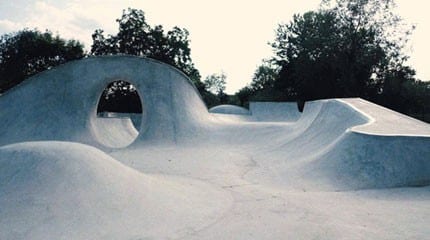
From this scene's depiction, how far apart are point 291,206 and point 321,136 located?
6432 millimetres

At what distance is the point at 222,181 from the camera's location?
8.88 meters

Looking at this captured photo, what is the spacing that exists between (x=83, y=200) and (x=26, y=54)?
118 ft

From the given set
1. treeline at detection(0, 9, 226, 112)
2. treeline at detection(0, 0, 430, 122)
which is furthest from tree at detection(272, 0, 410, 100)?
treeline at detection(0, 9, 226, 112)

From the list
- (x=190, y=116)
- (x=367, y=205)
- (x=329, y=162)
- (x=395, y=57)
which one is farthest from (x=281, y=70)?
(x=367, y=205)

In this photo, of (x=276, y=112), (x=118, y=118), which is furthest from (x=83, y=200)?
(x=276, y=112)

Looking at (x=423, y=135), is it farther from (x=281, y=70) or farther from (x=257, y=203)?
(x=281, y=70)

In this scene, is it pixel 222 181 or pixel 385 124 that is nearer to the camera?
pixel 222 181

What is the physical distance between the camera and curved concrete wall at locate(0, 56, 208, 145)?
643 inches

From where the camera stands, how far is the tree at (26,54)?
116 feet

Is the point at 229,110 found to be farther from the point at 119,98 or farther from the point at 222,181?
the point at 222,181

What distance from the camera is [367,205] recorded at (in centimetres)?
655

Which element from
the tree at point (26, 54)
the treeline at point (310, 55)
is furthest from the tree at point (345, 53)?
the tree at point (26, 54)

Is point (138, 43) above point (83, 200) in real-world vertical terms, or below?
above

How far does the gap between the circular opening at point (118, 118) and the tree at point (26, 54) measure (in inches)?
275
